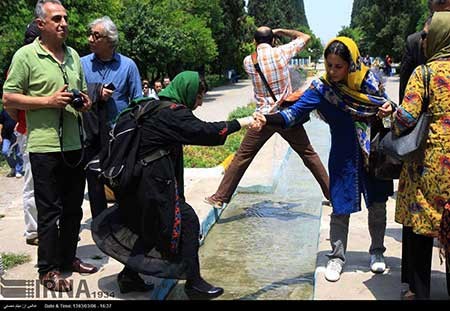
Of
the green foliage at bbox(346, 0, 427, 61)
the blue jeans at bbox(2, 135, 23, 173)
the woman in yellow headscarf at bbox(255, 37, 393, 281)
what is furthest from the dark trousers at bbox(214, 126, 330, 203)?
the green foliage at bbox(346, 0, 427, 61)

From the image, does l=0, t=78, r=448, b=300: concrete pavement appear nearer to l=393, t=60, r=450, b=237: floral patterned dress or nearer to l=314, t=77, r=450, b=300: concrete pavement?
l=314, t=77, r=450, b=300: concrete pavement

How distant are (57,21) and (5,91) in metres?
0.61

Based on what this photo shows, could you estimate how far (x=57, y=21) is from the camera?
3953 mm

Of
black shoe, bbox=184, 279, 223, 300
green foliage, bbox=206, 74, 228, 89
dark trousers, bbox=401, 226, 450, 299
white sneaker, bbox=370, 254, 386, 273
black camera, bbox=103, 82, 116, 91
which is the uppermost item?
black camera, bbox=103, 82, 116, 91

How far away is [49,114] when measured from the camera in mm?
4027

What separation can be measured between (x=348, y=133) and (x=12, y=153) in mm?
6472

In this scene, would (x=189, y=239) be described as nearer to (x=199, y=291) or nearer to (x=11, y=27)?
(x=199, y=291)

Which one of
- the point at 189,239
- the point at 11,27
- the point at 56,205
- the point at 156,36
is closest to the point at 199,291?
the point at 189,239

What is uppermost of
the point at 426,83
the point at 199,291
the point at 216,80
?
the point at 426,83

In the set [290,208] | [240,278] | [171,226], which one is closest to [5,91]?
[171,226]

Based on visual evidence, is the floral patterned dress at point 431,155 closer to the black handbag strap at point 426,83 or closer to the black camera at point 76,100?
the black handbag strap at point 426,83

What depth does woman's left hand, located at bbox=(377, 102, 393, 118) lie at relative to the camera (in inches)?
146

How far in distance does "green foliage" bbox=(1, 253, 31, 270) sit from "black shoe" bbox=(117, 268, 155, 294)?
3.85 ft
